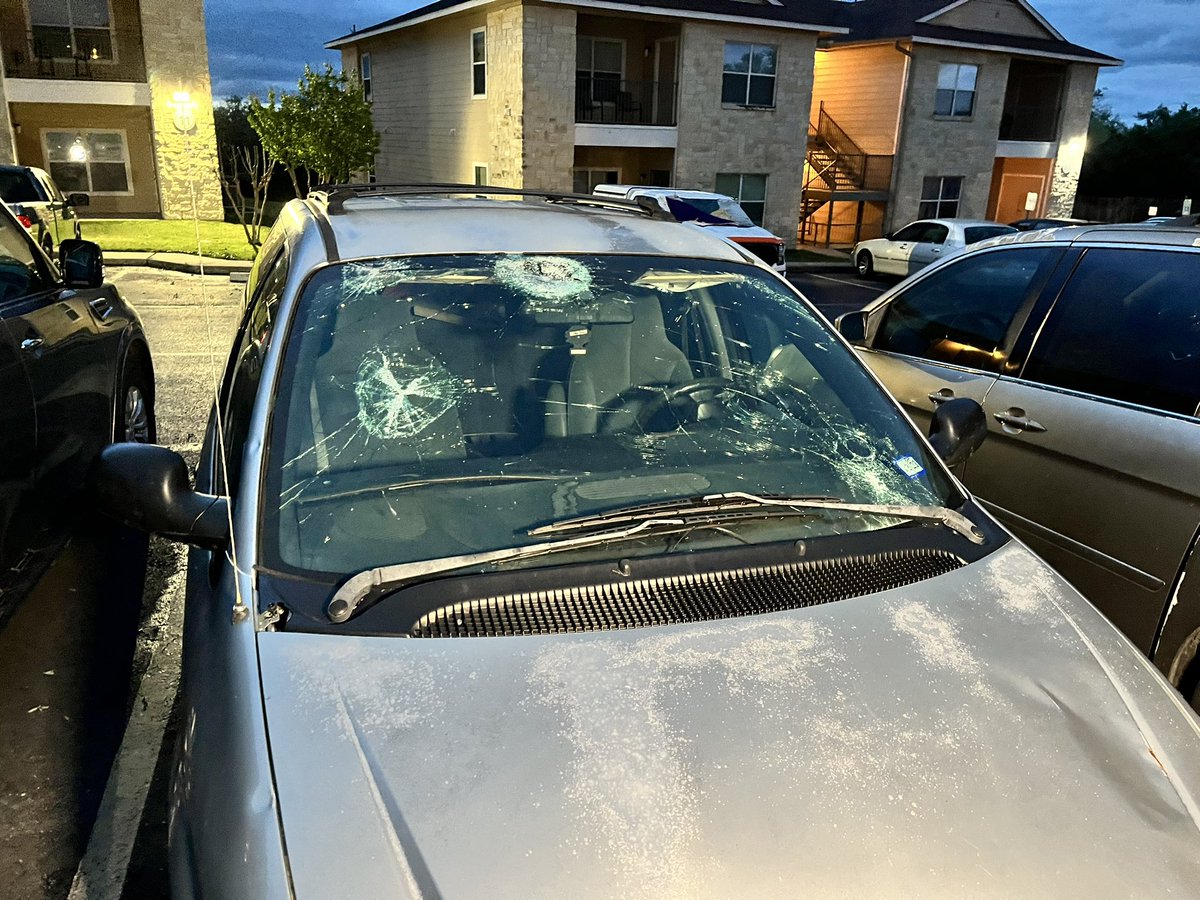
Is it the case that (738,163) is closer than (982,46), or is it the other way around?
(738,163)

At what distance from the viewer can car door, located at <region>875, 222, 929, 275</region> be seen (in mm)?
18641

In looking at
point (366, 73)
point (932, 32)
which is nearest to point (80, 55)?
point (366, 73)

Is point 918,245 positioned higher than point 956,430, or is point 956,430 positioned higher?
point 956,430

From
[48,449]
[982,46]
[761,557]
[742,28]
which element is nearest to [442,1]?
[742,28]

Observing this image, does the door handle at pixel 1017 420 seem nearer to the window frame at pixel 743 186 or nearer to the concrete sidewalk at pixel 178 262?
the concrete sidewalk at pixel 178 262

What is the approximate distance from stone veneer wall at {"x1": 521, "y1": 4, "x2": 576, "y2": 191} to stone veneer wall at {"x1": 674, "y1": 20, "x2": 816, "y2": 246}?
2.95 metres

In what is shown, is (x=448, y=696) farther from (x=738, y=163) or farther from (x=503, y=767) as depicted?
(x=738, y=163)

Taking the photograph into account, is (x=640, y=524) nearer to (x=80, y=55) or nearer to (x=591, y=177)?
(x=591, y=177)

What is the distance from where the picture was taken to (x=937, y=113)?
24.7 metres

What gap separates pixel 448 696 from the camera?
5.29ft

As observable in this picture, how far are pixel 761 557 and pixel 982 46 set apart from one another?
1040 inches

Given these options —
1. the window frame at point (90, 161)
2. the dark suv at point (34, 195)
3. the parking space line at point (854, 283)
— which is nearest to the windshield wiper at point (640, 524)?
the dark suv at point (34, 195)

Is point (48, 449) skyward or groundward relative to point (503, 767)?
groundward

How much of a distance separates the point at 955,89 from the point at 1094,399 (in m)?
24.7
